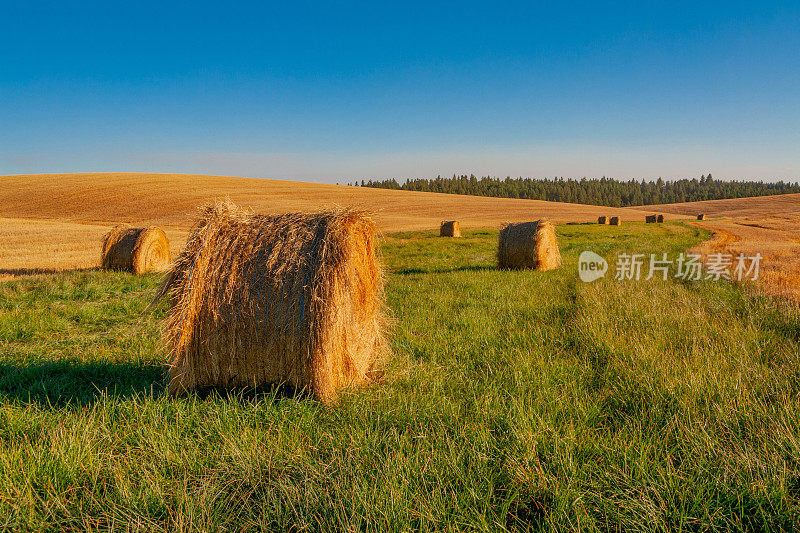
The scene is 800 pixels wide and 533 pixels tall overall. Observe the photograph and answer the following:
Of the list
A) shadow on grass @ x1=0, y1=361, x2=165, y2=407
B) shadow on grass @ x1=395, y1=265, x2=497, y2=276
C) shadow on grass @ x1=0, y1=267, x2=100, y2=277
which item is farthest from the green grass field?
shadow on grass @ x1=0, y1=267, x2=100, y2=277

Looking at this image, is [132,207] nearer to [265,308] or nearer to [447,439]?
[265,308]

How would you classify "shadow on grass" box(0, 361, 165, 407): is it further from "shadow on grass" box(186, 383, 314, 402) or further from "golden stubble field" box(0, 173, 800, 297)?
"golden stubble field" box(0, 173, 800, 297)

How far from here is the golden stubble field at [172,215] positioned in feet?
53.1

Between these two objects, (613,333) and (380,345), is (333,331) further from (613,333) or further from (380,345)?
(613,333)

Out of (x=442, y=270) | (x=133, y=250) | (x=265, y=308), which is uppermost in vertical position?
(x=265, y=308)

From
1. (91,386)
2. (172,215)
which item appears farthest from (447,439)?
(172,215)

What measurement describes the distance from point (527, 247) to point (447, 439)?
10.3 meters

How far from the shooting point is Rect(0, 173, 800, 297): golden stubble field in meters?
16.2

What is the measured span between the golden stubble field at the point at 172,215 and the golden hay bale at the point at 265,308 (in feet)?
22.5

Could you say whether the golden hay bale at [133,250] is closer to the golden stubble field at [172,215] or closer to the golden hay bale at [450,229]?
the golden stubble field at [172,215]

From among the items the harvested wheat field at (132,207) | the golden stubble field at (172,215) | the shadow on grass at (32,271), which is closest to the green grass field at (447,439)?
the golden stubble field at (172,215)

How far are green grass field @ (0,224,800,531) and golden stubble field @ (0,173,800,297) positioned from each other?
582 centimetres

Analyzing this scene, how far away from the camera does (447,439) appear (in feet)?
10.4

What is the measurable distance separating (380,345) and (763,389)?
363 cm
